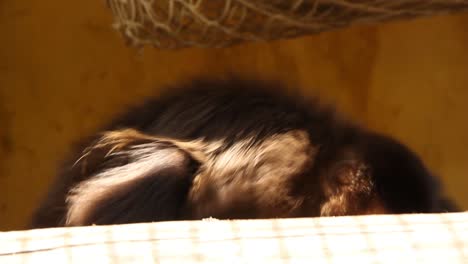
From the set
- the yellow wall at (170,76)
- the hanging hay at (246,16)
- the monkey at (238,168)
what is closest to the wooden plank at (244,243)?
the monkey at (238,168)

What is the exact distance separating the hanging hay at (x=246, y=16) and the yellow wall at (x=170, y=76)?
0.33 meters

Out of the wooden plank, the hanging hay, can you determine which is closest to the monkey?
the hanging hay

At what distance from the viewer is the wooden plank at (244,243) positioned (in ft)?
2.36

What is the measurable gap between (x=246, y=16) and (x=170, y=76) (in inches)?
20.4

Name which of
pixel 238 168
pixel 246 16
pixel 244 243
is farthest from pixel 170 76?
pixel 244 243

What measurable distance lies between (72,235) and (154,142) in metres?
0.45

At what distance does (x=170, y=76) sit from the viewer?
1709 mm

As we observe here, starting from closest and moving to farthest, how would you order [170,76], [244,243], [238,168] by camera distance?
[244,243] < [238,168] < [170,76]

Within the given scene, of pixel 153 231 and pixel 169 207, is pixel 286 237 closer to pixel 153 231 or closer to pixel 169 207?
pixel 153 231

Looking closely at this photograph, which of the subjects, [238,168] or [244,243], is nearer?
[244,243]

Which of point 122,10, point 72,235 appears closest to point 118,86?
point 122,10

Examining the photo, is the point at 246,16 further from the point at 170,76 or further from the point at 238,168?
the point at 170,76

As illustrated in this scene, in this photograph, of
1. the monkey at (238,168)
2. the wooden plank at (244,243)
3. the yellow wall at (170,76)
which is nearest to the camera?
the wooden plank at (244,243)

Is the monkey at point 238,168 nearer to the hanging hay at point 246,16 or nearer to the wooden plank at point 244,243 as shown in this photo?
the hanging hay at point 246,16
